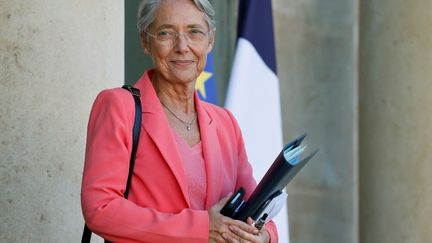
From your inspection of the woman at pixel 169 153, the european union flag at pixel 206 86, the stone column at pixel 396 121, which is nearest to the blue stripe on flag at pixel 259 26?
the european union flag at pixel 206 86

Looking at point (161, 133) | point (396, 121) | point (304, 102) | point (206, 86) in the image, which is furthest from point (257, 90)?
point (161, 133)

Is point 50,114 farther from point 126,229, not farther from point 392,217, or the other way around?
point 392,217

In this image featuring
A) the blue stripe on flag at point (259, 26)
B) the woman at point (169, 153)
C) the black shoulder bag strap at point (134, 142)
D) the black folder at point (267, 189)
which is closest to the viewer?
the black folder at point (267, 189)

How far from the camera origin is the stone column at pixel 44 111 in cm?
401

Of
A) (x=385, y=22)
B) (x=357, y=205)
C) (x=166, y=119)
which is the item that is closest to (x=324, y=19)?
(x=385, y=22)

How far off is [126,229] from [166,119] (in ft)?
1.56

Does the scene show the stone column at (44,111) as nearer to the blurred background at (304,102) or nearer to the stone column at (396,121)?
the blurred background at (304,102)

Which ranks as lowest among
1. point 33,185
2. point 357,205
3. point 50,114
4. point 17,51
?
point 357,205

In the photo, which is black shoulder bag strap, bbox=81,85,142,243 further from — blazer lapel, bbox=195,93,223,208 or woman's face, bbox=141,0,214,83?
blazer lapel, bbox=195,93,223,208

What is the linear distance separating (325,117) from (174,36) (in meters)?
4.26

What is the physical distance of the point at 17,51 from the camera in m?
4.07

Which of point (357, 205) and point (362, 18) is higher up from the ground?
point (362, 18)

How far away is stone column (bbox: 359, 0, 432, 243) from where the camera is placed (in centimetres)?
639

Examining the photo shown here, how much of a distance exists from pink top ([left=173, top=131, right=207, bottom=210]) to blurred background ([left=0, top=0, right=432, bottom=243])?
990 mm
